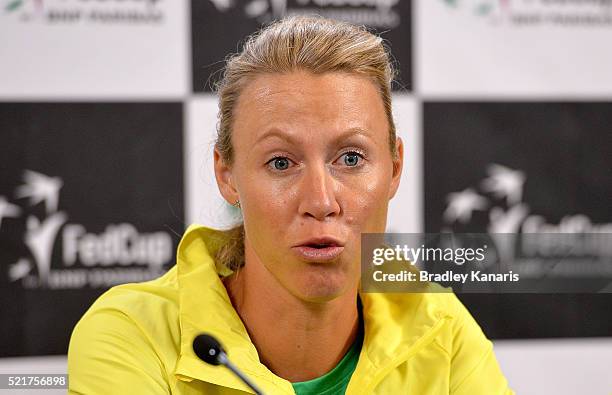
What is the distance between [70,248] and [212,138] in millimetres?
418

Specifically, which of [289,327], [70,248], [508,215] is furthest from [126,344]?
[508,215]

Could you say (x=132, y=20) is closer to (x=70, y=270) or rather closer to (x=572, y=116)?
(x=70, y=270)

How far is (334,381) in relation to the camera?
1.10m

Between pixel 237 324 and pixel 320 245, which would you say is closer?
pixel 320 245

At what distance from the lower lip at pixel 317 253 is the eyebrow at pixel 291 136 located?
0.14 metres

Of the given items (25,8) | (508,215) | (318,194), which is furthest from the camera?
(508,215)

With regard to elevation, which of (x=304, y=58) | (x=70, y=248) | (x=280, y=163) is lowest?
(x=70, y=248)

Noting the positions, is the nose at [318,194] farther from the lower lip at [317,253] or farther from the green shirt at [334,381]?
the green shirt at [334,381]

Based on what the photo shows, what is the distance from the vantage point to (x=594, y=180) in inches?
76.9

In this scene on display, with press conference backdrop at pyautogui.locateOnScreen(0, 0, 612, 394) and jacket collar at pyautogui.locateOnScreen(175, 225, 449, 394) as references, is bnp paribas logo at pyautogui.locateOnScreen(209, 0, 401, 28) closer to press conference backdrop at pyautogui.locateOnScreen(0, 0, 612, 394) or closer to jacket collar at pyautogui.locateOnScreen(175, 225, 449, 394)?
press conference backdrop at pyautogui.locateOnScreen(0, 0, 612, 394)

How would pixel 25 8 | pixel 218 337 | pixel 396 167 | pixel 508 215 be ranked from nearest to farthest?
pixel 218 337 < pixel 396 167 < pixel 25 8 < pixel 508 215

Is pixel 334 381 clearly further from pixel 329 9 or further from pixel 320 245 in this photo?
pixel 329 9

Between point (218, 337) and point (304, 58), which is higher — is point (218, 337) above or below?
below

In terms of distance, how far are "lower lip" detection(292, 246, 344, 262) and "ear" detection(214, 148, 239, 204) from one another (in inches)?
7.2
